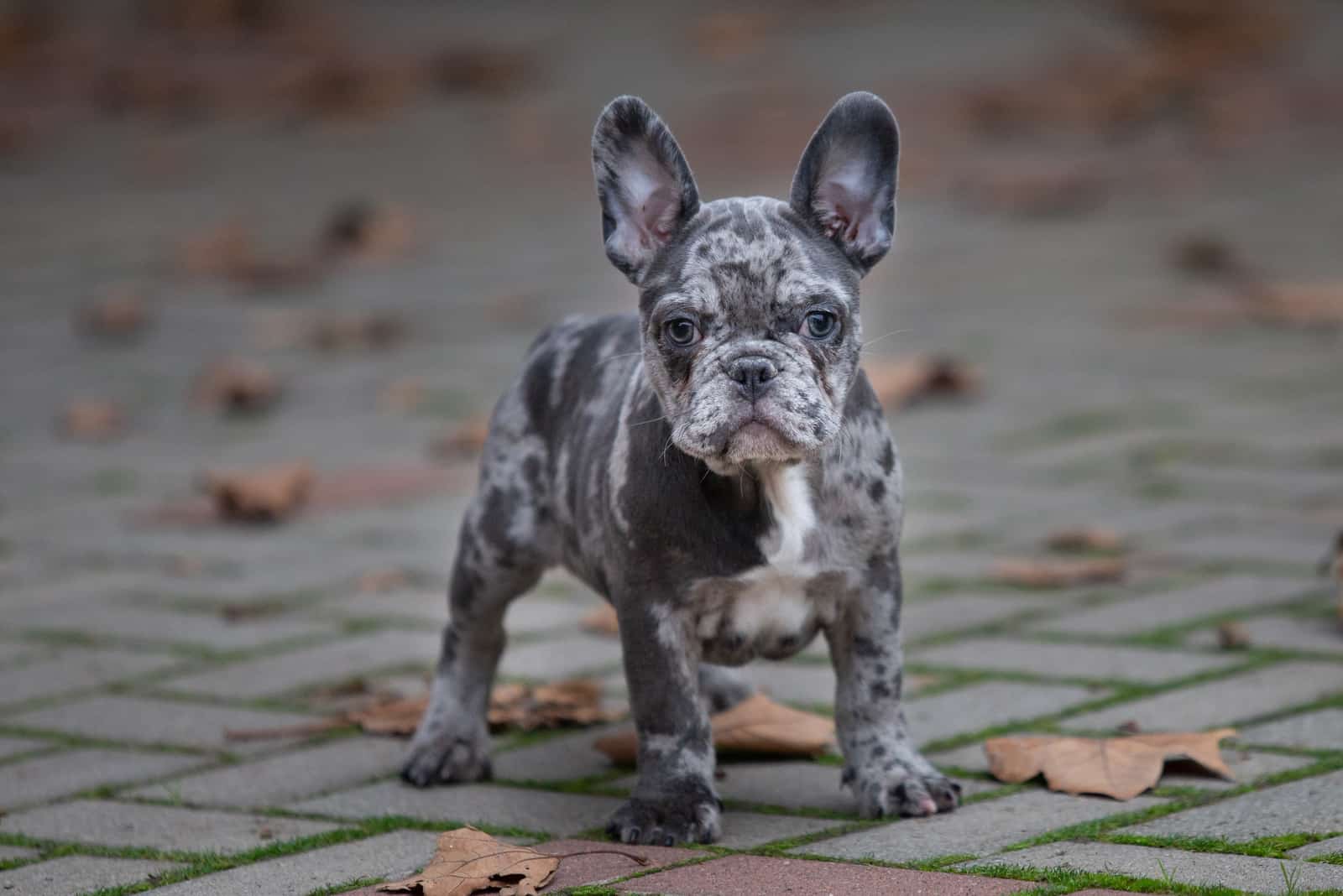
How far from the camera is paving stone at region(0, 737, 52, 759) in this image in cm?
496

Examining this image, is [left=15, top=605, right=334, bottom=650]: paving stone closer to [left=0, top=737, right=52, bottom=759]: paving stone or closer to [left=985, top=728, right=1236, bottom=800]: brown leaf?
[left=0, top=737, right=52, bottom=759]: paving stone

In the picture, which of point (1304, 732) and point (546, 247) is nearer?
point (1304, 732)

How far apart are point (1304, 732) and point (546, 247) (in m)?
9.55

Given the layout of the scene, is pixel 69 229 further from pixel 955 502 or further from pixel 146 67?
pixel 955 502

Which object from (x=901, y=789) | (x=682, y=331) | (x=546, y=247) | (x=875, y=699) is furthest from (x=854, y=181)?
(x=546, y=247)

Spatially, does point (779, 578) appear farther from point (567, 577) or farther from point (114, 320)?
point (114, 320)

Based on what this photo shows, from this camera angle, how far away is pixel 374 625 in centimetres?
612

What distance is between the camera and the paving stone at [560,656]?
18.4 feet

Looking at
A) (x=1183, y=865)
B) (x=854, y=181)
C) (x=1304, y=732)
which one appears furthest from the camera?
(x=1304, y=732)

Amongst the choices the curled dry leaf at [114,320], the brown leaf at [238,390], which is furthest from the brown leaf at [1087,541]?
the curled dry leaf at [114,320]

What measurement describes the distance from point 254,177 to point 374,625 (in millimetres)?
10128

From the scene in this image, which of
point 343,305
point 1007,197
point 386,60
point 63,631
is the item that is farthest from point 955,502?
point 386,60

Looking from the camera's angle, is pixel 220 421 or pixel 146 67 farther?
pixel 146 67

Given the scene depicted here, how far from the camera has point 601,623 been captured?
603cm
